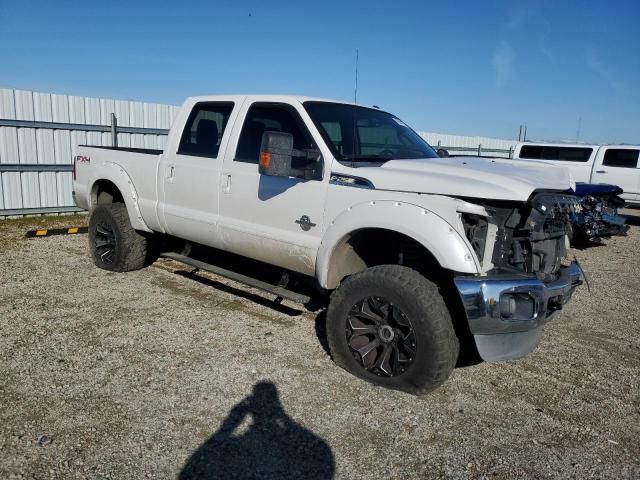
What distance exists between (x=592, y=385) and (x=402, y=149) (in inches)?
95.9

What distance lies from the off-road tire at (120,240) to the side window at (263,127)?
2047 millimetres

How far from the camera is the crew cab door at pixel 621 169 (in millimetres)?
14039

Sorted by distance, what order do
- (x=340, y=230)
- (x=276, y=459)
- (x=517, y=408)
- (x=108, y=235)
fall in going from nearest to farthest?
1. (x=276, y=459)
2. (x=517, y=408)
3. (x=340, y=230)
4. (x=108, y=235)

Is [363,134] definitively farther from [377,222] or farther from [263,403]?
[263,403]

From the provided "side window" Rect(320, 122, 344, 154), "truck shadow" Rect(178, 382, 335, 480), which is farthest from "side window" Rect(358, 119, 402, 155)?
"truck shadow" Rect(178, 382, 335, 480)

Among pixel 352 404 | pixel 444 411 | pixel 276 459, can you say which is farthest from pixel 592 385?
pixel 276 459

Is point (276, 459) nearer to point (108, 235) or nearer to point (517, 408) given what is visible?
point (517, 408)

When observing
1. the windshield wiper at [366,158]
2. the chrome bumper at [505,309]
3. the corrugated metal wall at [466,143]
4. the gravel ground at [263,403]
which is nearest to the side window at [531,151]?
the corrugated metal wall at [466,143]

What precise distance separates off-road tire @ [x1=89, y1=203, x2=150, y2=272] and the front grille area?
420 cm

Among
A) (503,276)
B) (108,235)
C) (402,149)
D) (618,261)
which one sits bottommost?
(618,261)

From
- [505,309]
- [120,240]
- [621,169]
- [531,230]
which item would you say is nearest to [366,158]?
[531,230]

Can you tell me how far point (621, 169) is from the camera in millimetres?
14219

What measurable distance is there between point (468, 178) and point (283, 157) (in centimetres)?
131

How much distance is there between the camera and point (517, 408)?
3.56 metres
